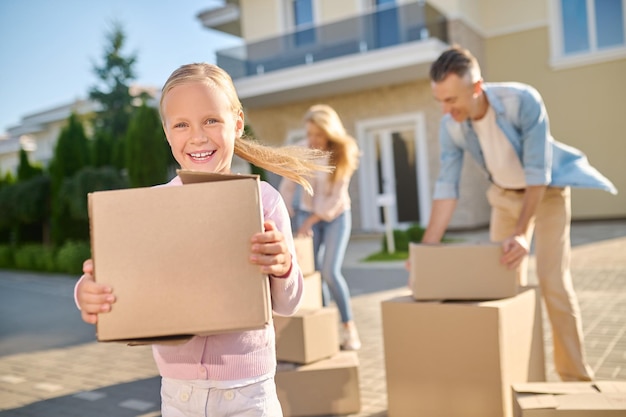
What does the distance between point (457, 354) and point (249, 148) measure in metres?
1.30

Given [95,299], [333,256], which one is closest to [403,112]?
[333,256]

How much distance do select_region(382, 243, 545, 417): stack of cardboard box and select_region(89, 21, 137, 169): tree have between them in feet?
72.5

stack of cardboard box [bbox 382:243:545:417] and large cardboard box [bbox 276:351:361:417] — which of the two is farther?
large cardboard box [bbox 276:351:361:417]

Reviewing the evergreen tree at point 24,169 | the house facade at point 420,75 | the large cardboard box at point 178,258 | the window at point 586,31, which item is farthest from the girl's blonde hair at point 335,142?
the window at point 586,31

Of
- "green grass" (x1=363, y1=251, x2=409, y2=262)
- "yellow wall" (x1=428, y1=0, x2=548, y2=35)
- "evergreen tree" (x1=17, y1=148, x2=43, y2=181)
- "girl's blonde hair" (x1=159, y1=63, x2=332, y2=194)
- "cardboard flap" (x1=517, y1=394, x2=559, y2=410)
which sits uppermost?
"yellow wall" (x1=428, y1=0, x2=548, y2=35)

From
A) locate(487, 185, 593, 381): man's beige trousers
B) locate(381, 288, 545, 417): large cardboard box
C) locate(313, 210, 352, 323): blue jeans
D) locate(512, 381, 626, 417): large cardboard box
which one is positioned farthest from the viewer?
locate(313, 210, 352, 323): blue jeans

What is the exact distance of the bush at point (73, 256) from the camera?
374 inches

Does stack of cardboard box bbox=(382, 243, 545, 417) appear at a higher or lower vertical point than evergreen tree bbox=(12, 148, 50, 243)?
lower

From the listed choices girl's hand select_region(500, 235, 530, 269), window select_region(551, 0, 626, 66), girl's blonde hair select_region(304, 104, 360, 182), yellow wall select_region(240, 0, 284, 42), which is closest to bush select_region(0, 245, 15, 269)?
yellow wall select_region(240, 0, 284, 42)

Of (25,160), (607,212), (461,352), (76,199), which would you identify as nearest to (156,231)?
(461,352)

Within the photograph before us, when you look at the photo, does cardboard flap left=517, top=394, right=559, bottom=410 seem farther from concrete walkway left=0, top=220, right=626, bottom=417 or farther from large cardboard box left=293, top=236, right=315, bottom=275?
large cardboard box left=293, top=236, right=315, bottom=275

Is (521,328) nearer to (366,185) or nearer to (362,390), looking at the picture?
(362,390)

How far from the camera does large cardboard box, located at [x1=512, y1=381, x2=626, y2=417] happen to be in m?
1.83

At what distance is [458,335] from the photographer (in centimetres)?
232
